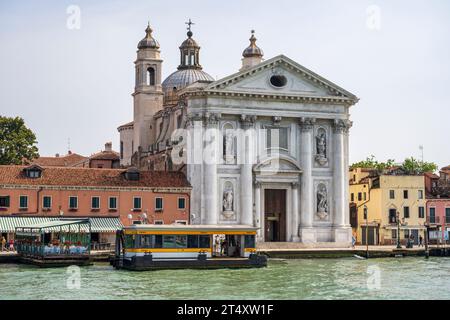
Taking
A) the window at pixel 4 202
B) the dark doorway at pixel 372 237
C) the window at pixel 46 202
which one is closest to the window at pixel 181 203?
the window at pixel 46 202

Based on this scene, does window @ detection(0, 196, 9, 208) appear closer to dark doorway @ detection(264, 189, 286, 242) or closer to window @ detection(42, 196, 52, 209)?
window @ detection(42, 196, 52, 209)

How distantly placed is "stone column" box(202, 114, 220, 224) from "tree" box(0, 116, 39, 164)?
1464 centimetres

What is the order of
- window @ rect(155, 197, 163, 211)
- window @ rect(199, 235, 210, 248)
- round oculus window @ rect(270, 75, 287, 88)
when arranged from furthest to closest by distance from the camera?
1. round oculus window @ rect(270, 75, 287, 88)
2. window @ rect(155, 197, 163, 211)
3. window @ rect(199, 235, 210, 248)

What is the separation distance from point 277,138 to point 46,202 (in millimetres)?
13983

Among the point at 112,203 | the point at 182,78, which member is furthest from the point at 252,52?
the point at 112,203

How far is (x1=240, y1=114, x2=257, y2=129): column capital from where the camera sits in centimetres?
5292

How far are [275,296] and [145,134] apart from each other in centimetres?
3753

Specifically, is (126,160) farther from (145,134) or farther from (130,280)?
(130,280)

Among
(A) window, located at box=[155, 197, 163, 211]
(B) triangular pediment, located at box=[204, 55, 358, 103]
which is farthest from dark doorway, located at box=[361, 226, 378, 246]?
(A) window, located at box=[155, 197, 163, 211]

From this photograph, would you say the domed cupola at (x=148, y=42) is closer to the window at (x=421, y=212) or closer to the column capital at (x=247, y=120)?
the column capital at (x=247, y=120)

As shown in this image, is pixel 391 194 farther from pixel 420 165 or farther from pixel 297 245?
pixel 420 165

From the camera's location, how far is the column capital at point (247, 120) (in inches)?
2083

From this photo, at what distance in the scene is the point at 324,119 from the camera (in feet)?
181

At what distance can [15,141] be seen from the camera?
199ft
